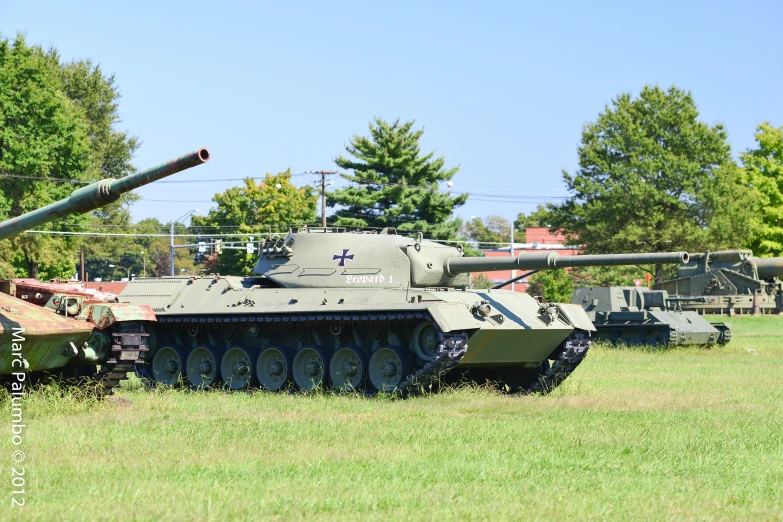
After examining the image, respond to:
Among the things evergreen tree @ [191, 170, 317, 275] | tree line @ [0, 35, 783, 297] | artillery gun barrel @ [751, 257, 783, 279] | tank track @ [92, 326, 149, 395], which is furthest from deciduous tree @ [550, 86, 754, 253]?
tank track @ [92, 326, 149, 395]

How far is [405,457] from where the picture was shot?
9961 mm

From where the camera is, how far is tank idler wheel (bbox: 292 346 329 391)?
1758cm

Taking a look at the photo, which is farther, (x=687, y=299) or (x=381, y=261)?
(x=687, y=299)

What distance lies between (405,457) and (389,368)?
22.6 ft

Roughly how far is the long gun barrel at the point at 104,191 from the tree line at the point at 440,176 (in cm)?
2545

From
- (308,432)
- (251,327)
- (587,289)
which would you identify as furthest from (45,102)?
(308,432)

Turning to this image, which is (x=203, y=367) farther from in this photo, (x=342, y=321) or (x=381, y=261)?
(x=381, y=261)

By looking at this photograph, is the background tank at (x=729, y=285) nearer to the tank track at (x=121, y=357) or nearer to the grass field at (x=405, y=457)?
the grass field at (x=405, y=457)

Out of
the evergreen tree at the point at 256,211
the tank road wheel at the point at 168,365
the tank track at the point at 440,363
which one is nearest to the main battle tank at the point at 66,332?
the tank track at the point at 440,363

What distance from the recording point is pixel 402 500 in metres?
7.96

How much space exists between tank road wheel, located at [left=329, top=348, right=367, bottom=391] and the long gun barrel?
6.39 meters

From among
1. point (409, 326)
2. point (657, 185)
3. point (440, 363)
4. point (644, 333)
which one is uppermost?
point (657, 185)

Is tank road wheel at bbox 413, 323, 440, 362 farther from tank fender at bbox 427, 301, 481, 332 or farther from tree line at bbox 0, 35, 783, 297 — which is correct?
tree line at bbox 0, 35, 783, 297

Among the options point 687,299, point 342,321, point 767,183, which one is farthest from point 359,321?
point 767,183
